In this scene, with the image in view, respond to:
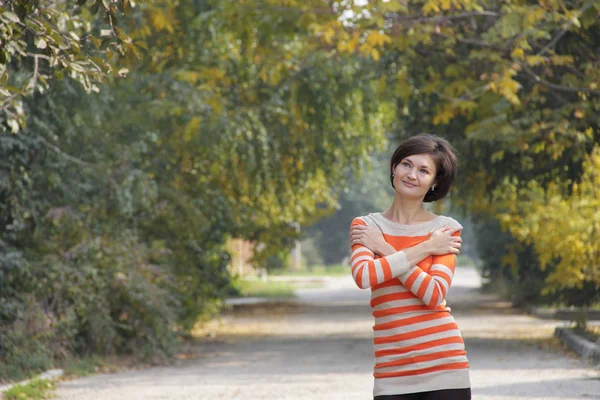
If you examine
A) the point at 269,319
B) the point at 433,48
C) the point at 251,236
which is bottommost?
the point at 269,319

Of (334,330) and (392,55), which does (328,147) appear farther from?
(334,330)

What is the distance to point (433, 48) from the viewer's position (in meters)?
15.2

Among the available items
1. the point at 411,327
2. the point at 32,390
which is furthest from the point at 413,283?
the point at 32,390

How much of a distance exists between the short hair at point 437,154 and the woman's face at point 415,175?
0.02 m

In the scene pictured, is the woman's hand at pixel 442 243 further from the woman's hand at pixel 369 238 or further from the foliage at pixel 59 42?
the foliage at pixel 59 42

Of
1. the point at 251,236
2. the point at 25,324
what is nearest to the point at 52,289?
the point at 25,324

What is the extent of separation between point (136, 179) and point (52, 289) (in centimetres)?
190

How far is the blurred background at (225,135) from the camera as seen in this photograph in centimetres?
1241

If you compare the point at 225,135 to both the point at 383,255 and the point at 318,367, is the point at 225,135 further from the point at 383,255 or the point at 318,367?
the point at 383,255

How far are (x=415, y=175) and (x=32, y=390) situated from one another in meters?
7.48

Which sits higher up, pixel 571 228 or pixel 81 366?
pixel 571 228

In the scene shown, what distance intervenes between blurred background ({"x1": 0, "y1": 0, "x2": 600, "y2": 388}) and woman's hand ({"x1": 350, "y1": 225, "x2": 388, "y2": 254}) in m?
3.89

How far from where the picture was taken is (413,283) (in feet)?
12.9

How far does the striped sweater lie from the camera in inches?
154
